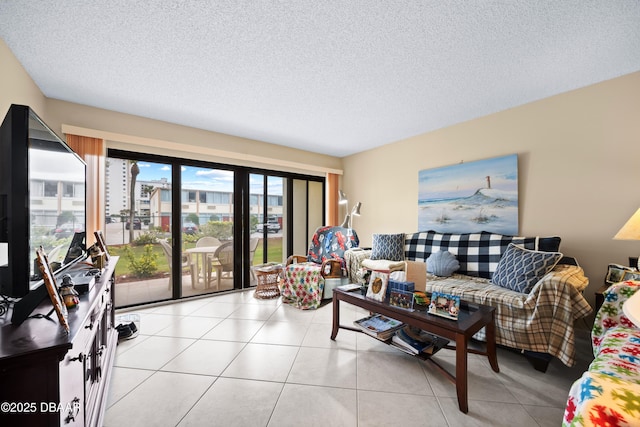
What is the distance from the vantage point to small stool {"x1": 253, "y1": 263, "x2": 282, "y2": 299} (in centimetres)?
348

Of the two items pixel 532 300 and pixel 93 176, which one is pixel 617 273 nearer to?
pixel 532 300

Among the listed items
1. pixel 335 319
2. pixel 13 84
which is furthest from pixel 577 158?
pixel 13 84

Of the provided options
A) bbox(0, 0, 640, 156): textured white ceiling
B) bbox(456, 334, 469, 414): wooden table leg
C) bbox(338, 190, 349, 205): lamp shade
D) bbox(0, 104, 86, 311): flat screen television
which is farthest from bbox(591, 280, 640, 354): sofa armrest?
bbox(338, 190, 349, 205): lamp shade

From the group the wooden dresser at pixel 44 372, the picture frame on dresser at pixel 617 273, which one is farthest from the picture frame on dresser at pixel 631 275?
the wooden dresser at pixel 44 372

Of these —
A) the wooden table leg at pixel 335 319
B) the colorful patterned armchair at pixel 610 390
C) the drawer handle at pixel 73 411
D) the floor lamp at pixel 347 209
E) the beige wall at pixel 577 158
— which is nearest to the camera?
the colorful patterned armchair at pixel 610 390

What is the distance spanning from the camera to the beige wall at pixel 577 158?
2.17 m

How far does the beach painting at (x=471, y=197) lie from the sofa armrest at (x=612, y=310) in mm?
1312

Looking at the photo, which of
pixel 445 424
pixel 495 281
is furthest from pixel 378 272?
pixel 495 281

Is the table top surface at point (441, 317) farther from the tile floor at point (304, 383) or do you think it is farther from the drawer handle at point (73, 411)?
the drawer handle at point (73, 411)

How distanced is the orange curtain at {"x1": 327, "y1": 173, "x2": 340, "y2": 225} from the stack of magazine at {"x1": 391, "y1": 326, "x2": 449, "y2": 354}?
2.91m

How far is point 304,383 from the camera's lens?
→ 1.68 m

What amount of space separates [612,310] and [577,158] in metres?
1.60

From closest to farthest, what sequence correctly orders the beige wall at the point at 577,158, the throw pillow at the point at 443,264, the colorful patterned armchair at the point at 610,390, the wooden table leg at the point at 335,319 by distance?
the colorful patterned armchair at the point at 610,390 → the beige wall at the point at 577,158 → the wooden table leg at the point at 335,319 → the throw pillow at the point at 443,264

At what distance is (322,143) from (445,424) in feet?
11.8
